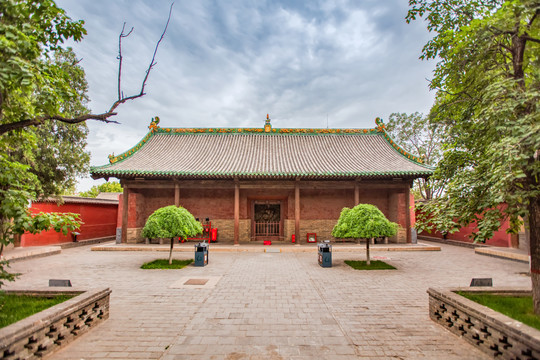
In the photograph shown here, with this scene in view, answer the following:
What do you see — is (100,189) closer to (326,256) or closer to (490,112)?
(326,256)

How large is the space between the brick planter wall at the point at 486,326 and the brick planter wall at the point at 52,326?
5332 mm

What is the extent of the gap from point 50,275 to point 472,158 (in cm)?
1083

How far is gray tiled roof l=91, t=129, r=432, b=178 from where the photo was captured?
1338 centimetres

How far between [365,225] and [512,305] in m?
4.50

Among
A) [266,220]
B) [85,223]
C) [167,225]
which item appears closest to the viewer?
[167,225]

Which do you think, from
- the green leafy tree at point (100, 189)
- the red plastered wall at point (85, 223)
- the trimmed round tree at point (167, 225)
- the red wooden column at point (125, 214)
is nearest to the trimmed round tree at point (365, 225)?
the trimmed round tree at point (167, 225)

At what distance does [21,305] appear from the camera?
4.15 m

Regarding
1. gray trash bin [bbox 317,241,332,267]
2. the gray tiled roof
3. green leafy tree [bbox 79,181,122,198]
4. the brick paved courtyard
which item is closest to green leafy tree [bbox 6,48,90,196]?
the gray tiled roof

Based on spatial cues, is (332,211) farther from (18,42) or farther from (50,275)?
(18,42)

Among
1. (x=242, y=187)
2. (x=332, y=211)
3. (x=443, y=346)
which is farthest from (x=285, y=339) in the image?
(x=332, y=211)

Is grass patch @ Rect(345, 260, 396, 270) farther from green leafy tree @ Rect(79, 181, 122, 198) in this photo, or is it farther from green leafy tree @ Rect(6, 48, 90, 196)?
green leafy tree @ Rect(79, 181, 122, 198)

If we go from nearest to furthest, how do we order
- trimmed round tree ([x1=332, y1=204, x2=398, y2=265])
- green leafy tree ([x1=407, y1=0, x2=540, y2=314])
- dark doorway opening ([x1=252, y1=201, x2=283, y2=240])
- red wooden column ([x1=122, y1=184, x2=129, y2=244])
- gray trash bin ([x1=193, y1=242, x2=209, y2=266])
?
green leafy tree ([x1=407, y1=0, x2=540, y2=314]) → trimmed round tree ([x1=332, y1=204, x2=398, y2=265]) → gray trash bin ([x1=193, y1=242, x2=209, y2=266]) → red wooden column ([x1=122, y1=184, x2=129, y2=244]) → dark doorway opening ([x1=252, y1=201, x2=283, y2=240])

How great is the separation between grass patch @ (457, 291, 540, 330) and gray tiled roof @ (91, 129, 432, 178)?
29.1 ft

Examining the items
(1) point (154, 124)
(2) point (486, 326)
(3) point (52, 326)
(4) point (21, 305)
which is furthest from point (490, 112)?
(1) point (154, 124)
